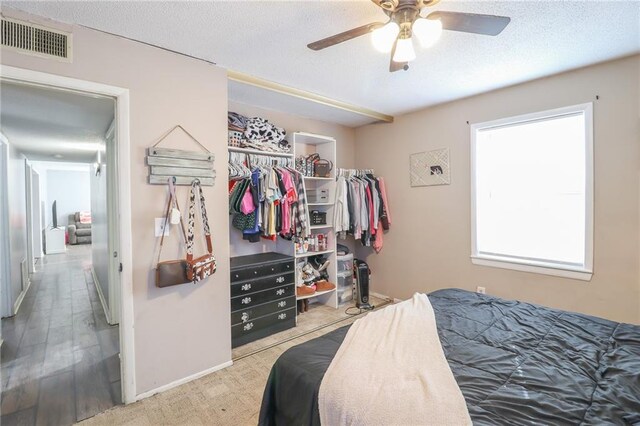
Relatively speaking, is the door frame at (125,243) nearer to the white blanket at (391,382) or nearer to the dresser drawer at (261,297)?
the dresser drawer at (261,297)

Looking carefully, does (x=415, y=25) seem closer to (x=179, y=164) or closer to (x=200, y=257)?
(x=179, y=164)

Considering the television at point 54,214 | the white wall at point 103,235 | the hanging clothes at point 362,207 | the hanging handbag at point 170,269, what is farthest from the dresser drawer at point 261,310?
the television at point 54,214

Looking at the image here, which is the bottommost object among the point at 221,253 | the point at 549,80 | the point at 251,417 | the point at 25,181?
the point at 251,417

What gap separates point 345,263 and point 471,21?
307cm

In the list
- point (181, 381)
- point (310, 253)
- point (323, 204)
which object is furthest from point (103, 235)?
point (323, 204)

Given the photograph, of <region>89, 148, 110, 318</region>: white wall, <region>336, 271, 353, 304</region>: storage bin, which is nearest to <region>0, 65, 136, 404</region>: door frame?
<region>89, 148, 110, 318</region>: white wall

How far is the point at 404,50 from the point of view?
158cm

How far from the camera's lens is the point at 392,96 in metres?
3.21

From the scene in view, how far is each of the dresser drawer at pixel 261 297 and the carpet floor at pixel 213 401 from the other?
0.40 m

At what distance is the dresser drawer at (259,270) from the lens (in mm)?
2824

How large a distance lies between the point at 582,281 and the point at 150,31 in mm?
3801

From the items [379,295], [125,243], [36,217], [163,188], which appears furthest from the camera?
[36,217]

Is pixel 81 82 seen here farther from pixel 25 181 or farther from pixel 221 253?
pixel 25 181

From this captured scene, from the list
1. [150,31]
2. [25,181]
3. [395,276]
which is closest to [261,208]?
[150,31]
